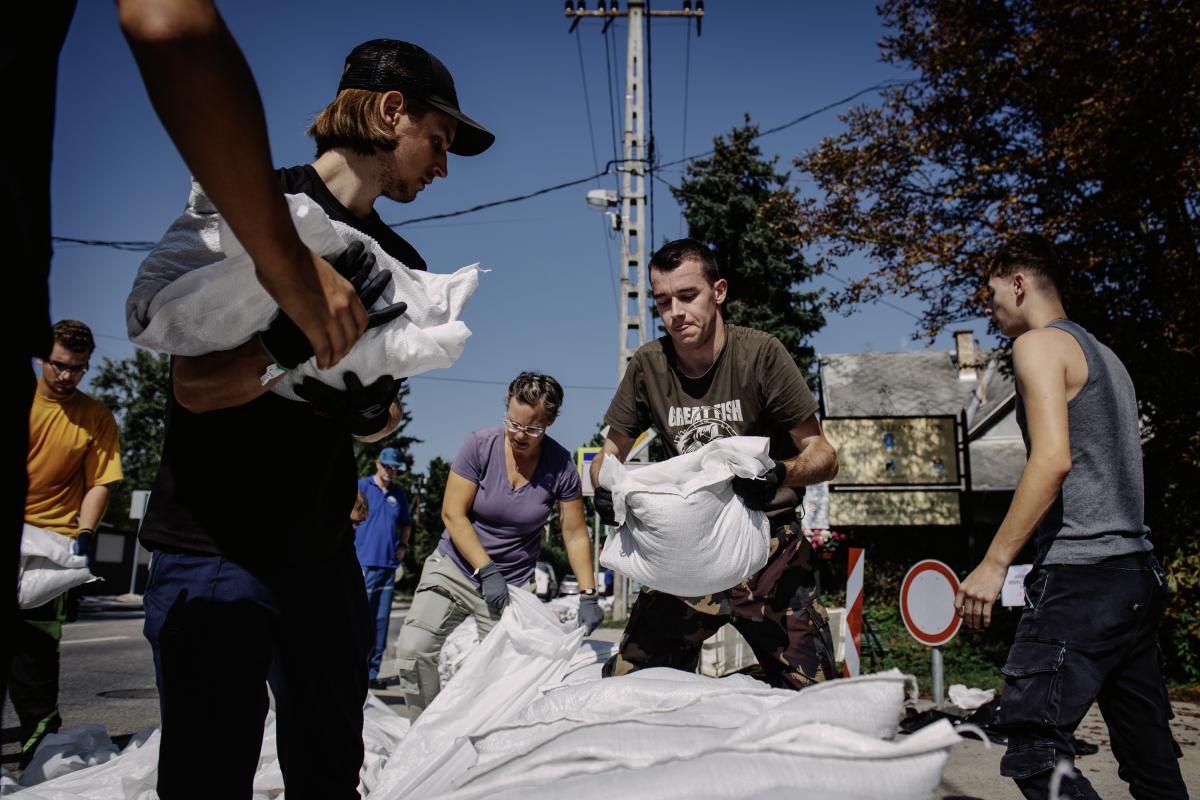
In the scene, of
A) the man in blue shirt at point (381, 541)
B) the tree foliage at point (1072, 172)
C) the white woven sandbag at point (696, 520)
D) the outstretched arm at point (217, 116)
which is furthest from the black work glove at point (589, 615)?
the tree foliage at point (1072, 172)

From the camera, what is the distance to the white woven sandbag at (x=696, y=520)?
2.95 m

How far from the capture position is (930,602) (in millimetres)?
6109

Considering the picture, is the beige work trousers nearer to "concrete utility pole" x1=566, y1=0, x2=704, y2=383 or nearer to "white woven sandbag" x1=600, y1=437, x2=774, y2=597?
"white woven sandbag" x1=600, y1=437, x2=774, y2=597

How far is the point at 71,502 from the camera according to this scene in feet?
15.2

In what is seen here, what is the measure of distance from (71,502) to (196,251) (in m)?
3.82

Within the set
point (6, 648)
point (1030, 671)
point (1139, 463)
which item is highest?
point (1139, 463)

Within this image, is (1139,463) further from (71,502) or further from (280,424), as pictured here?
(71,502)

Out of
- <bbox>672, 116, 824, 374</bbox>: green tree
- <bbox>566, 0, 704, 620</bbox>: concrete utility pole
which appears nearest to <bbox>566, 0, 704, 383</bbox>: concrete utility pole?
<bbox>566, 0, 704, 620</bbox>: concrete utility pole

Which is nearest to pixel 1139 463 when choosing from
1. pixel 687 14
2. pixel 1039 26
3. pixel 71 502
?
pixel 71 502

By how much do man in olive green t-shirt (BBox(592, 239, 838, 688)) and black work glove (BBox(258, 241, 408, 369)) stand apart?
1.74 m

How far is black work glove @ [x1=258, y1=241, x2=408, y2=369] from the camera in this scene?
1493 millimetres

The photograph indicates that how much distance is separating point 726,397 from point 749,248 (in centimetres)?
2452

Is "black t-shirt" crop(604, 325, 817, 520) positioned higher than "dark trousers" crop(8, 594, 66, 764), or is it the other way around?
"black t-shirt" crop(604, 325, 817, 520)

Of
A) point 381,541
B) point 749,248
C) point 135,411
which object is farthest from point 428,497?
point 381,541
